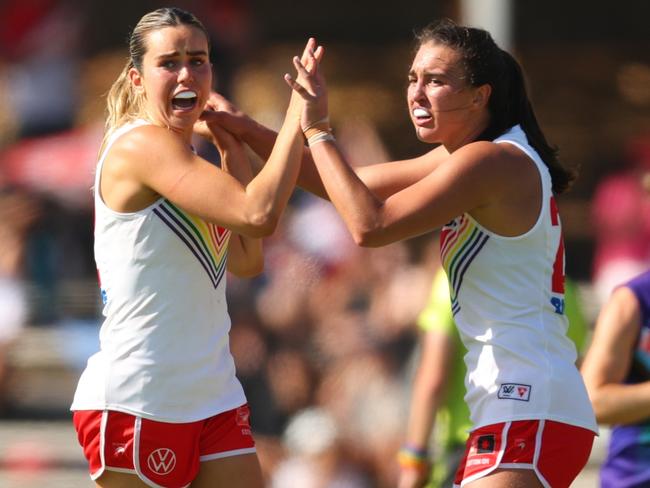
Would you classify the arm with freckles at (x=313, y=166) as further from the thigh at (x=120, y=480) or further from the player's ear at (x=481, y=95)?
the thigh at (x=120, y=480)

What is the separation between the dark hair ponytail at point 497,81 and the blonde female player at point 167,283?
0.44 metres

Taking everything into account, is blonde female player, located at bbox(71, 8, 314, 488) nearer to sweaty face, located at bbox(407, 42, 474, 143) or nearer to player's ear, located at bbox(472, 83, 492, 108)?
sweaty face, located at bbox(407, 42, 474, 143)

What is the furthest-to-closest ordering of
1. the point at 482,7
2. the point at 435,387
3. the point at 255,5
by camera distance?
1. the point at 255,5
2. the point at 482,7
3. the point at 435,387

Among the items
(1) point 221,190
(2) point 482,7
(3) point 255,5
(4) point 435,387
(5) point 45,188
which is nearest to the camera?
(1) point 221,190

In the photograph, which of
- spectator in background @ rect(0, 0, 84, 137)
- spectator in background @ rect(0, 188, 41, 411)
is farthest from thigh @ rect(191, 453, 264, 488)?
spectator in background @ rect(0, 0, 84, 137)

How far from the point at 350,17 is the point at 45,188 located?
249 cm

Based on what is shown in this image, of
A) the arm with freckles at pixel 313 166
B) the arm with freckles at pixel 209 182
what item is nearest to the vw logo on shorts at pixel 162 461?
the arm with freckles at pixel 209 182

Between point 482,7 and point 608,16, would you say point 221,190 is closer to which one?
point 482,7

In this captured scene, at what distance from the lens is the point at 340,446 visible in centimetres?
719

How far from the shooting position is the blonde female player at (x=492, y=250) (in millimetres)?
3646

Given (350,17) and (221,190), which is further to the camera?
(350,17)

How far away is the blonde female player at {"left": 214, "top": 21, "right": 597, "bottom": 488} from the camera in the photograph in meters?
3.65

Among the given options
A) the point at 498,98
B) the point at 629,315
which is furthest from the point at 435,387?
the point at 498,98

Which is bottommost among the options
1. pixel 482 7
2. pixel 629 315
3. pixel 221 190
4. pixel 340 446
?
pixel 340 446
